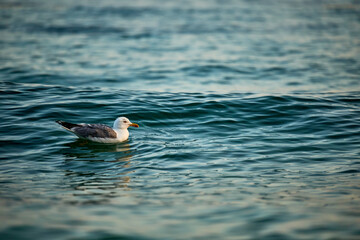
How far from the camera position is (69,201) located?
8.59 metres

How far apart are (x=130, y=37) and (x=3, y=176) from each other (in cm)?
2142

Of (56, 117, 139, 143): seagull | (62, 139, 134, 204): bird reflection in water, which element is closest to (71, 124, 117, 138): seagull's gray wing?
(56, 117, 139, 143): seagull

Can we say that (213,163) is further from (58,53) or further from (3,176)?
(58,53)

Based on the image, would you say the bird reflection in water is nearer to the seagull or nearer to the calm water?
the calm water

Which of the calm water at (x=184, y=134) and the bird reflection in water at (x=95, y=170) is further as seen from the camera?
the bird reflection in water at (x=95, y=170)

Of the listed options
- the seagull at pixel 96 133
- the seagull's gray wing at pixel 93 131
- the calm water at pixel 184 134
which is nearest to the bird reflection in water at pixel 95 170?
the calm water at pixel 184 134

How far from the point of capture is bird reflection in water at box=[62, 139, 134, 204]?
8946mm

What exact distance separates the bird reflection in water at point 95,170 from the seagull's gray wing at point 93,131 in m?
0.32

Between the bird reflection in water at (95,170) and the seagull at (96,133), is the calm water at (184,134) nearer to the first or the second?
the bird reflection in water at (95,170)

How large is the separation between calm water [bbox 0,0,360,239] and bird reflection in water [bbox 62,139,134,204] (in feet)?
0.14

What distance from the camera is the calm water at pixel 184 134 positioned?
7879 mm

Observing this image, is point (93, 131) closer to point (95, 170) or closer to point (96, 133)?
point (96, 133)

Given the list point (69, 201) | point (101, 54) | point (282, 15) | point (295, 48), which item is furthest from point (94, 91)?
point (282, 15)

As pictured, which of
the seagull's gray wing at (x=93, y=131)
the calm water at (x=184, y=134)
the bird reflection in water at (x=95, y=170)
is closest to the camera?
the calm water at (x=184, y=134)
